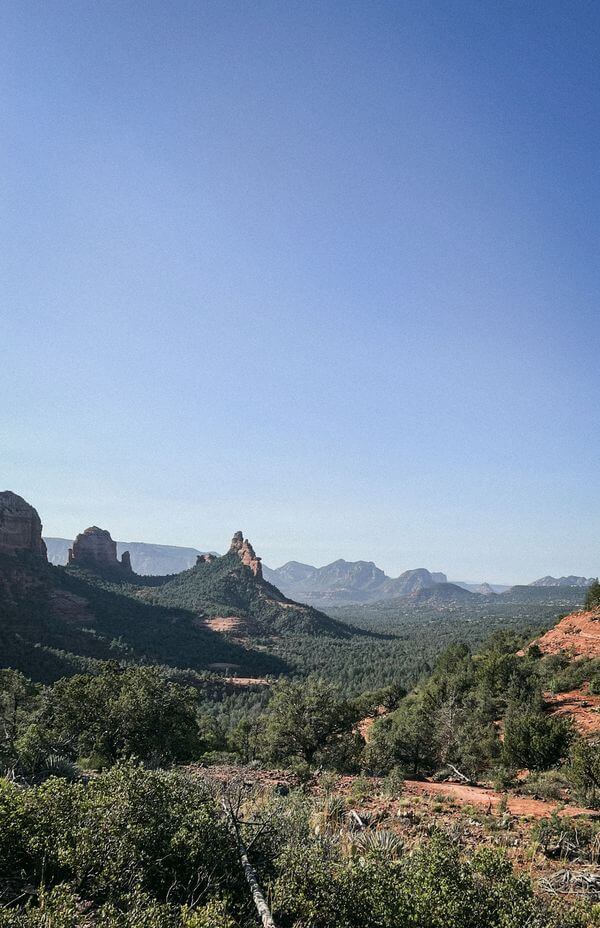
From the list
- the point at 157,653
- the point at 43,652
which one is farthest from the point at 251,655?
the point at 43,652

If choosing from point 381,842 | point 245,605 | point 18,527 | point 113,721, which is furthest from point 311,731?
point 245,605

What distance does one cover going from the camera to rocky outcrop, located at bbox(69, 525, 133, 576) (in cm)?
18238

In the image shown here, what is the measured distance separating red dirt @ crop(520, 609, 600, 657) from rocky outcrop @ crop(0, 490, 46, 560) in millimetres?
134433

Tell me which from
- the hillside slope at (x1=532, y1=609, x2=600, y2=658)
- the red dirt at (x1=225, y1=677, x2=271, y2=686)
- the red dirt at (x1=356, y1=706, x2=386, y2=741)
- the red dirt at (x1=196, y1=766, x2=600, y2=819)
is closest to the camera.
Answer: the red dirt at (x1=196, y1=766, x2=600, y2=819)

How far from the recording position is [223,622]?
152000mm

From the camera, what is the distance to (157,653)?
4405 inches

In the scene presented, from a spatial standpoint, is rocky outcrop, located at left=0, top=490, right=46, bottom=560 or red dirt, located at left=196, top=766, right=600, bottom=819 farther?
rocky outcrop, located at left=0, top=490, right=46, bottom=560

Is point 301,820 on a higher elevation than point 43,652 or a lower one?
higher

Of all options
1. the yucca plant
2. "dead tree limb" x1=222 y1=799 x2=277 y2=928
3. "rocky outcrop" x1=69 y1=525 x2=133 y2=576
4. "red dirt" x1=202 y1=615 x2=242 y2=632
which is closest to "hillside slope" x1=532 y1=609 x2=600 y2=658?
the yucca plant

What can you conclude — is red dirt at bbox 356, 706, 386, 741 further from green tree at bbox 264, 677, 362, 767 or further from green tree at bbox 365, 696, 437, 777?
green tree at bbox 264, 677, 362, 767

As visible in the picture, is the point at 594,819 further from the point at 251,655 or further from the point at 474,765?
the point at 251,655

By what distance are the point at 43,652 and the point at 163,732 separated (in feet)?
223

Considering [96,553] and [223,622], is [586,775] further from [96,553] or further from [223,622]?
[96,553]

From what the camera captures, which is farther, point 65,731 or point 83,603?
point 83,603
